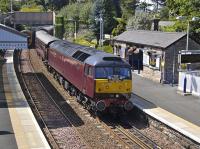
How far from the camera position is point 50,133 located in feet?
63.3

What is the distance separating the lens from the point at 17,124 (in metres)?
19.9

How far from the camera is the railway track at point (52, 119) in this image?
60.1 feet

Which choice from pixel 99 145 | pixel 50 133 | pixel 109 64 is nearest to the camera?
pixel 99 145

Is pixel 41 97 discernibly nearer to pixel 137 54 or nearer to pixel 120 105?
pixel 120 105

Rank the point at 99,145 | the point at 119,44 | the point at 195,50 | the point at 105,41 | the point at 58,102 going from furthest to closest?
the point at 105,41, the point at 119,44, the point at 195,50, the point at 58,102, the point at 99,145

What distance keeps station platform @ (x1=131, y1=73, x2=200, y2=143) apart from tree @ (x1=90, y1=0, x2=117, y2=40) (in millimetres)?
33494

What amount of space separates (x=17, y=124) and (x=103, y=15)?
4623 cm

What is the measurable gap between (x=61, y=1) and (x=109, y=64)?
279 feet

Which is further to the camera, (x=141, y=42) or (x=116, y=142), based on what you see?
(x=141, y=42)

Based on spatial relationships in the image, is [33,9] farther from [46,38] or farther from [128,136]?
[128,136]

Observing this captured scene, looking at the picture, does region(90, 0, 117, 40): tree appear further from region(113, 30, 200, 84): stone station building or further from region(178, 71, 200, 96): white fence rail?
region(178, 71, 200, 96): white fence rail

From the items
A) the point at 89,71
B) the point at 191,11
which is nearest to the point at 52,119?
the point at 89,71

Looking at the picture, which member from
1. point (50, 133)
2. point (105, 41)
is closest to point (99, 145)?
point (50, 133)

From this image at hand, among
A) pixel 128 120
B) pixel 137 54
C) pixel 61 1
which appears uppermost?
pixel 61 1
